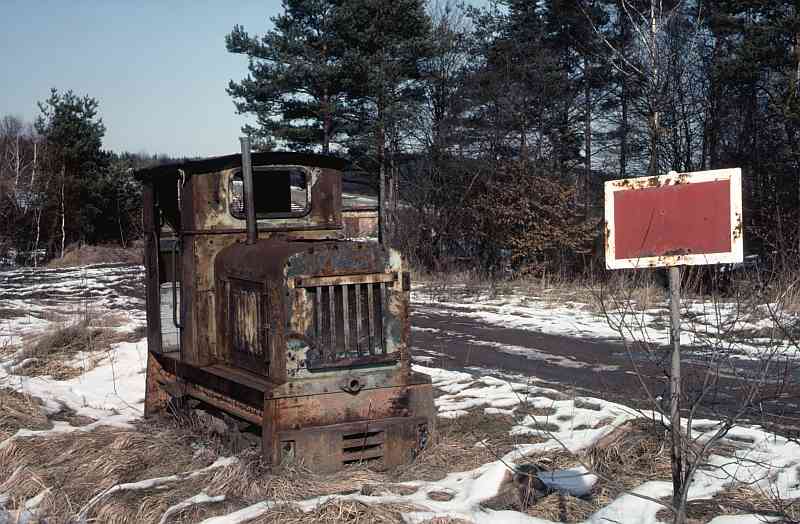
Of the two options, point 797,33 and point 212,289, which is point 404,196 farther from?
point 212,289

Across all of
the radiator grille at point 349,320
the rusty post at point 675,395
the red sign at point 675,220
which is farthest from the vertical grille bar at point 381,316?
the rusty post at point 675,395

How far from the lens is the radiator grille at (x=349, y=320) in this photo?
17.4ft

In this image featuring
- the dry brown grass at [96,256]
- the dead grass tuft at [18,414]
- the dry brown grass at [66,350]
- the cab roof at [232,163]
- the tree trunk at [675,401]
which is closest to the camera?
the tree trunk at [675,401]

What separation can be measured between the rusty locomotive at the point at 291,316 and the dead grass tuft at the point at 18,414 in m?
1.11

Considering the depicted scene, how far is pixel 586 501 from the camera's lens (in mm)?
4695

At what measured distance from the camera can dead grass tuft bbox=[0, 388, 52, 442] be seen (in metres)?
6.63

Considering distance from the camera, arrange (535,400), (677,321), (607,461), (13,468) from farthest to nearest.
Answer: (535,400) < (13,468) < (607,461) < (677,321)

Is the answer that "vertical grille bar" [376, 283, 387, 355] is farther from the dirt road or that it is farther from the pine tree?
the pine tree

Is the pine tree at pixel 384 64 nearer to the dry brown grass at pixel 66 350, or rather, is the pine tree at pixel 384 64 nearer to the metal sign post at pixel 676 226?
the dry brown grass at pixel 66 350

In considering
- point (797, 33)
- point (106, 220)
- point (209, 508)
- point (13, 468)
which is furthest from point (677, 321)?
point (106, 220)

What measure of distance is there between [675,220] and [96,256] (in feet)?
102

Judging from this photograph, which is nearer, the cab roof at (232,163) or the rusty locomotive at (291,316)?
the rusty locomotive at (291,316)

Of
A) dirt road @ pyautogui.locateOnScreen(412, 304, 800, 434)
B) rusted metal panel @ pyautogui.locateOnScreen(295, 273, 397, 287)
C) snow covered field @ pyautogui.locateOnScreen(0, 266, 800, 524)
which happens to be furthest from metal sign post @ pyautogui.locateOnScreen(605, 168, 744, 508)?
dirt road @ pyautogui.locateOnScreen(412, 304, 800, 434)

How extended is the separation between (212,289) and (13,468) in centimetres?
185
